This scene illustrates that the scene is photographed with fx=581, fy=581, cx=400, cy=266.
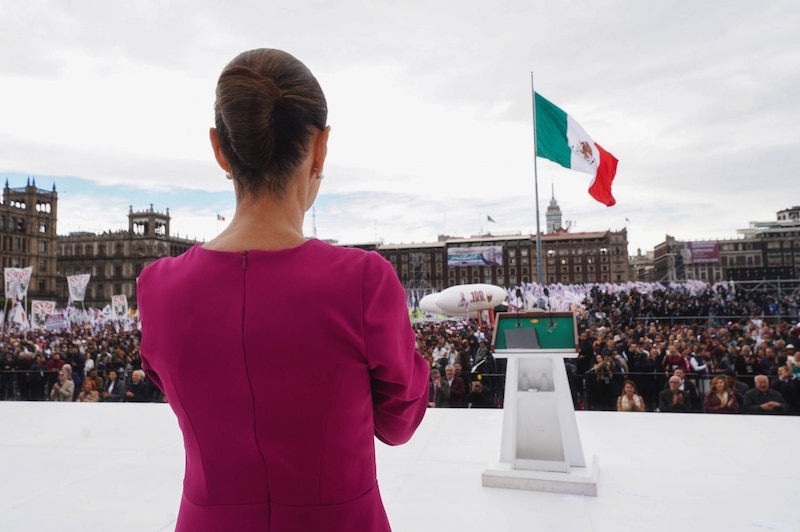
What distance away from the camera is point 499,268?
306ft

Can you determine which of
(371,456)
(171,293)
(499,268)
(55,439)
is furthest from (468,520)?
(499,268)

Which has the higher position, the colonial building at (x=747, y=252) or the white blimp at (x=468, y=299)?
the colonial building at (x=747, y=252)

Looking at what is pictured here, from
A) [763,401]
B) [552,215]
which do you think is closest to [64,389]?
[763,401]

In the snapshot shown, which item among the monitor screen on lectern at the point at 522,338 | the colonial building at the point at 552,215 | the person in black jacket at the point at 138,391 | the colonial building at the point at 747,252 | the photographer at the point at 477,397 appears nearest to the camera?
the monitor screen on lectern at the point at 522,338

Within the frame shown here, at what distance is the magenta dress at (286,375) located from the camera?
97cm

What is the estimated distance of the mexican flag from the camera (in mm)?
10555

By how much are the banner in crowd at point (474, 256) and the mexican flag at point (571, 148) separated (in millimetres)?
74756

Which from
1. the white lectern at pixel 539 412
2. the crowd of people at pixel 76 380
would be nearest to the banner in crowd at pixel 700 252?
the crowd of people at pixel 76 380

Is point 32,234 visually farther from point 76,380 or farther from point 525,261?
point 76,380

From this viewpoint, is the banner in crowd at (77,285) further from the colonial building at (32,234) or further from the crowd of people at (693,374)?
the colonial building at (32,234)

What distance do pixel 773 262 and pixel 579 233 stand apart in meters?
32.9

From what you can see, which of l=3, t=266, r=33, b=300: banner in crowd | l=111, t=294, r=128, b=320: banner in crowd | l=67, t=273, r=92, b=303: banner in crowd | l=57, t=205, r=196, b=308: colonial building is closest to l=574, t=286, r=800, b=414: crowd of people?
l=111, t=294, r=128, b=320: banner in crowd

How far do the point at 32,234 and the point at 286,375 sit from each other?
298ft

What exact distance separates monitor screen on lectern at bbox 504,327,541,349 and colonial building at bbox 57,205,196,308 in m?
90.2
